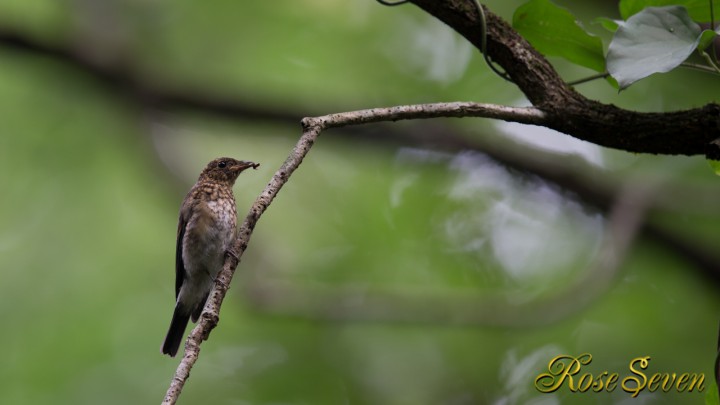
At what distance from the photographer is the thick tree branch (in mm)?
2891

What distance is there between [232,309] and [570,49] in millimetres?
5311

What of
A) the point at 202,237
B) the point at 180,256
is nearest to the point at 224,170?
the point at 202,237

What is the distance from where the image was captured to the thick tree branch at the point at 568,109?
2.89 meters

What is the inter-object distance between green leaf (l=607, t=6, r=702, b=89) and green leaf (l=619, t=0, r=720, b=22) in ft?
1.25

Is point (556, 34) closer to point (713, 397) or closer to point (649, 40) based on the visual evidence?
point (649, 40)

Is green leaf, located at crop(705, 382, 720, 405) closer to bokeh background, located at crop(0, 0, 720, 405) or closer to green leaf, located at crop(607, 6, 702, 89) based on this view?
green leaf, located at crop(607, 6, 702, 89)

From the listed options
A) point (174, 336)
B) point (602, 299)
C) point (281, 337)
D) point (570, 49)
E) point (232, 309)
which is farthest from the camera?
point (232, 309)

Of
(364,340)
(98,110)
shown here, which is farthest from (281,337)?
(98,110)

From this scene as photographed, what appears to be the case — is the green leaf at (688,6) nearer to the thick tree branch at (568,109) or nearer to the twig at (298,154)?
the thick tree branch at (568,109)

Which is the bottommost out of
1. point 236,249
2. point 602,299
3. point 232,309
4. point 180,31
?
point 236,249

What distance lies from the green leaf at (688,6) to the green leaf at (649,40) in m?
0.38

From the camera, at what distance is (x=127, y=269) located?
313 inches

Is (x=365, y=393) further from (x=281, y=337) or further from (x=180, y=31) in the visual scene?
(x=180, y=31)

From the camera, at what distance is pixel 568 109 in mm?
2924
